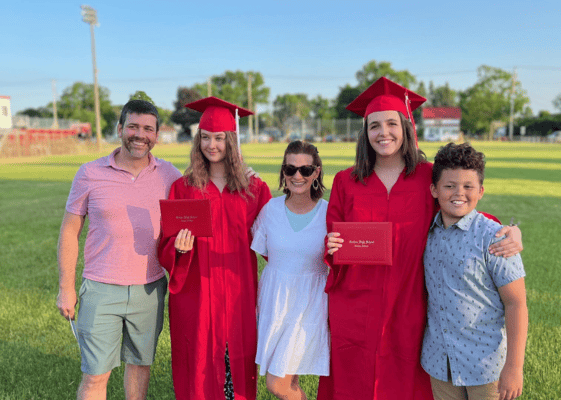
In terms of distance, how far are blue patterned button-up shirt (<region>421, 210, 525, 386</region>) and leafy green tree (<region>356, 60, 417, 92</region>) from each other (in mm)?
80210

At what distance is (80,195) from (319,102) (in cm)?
9013

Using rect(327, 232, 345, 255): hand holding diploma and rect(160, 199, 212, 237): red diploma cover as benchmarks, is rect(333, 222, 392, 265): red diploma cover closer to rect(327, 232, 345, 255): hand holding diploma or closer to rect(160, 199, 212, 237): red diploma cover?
rect(327, 232, 345, 255): hand holding diploma

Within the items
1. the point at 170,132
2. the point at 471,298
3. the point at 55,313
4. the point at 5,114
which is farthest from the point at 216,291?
the point at 170,132

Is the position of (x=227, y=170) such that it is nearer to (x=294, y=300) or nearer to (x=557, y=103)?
(x=294, y=300)

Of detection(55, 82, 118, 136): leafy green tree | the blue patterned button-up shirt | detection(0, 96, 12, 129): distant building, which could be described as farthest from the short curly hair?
detection(55, 82, 118, 136): leafy green tree

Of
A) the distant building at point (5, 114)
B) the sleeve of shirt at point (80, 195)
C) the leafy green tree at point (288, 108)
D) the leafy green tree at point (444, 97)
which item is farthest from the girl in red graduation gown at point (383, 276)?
the leafy green tree at point (444, 97)

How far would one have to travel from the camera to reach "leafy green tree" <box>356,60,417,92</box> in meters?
78.5

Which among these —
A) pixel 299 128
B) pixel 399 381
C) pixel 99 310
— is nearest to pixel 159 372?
pixel 99 310

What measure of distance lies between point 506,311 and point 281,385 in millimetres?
1301

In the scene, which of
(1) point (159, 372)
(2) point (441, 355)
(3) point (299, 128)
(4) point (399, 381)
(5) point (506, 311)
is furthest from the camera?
(3) point (299, 128)

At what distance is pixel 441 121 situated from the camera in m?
72.3

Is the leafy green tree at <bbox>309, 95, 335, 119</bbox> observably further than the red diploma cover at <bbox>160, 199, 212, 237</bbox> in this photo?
Yes

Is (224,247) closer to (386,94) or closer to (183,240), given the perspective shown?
(183,240)

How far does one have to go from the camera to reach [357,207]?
7.95ft
